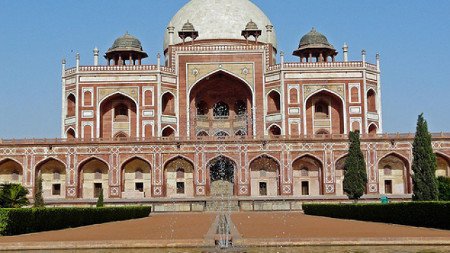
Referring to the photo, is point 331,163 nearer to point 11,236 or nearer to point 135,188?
point 135,188

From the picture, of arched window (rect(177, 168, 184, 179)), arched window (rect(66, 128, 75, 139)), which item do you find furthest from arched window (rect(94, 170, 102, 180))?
arched window (rect(66, 128, 75, 139))

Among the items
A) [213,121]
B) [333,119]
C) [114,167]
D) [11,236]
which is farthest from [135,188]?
[11,236]

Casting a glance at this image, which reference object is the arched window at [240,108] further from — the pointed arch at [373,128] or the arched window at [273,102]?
the pointed arch at [373,128]

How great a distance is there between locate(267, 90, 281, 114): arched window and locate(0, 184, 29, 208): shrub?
777 inches

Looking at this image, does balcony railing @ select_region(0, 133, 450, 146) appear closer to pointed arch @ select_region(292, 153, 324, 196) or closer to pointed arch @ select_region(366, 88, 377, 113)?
pointed arch @ select_region(292, 153, 324, 196)

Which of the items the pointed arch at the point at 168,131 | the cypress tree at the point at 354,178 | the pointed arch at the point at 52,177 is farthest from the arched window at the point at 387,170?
the pointed arch at the point at 52,177

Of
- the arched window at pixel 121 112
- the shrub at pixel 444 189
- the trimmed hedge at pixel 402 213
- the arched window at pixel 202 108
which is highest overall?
the arched window at pixel 202 108

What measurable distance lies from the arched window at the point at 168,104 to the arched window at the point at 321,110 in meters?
8.02

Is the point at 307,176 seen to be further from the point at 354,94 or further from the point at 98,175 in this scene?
the point at 98,175

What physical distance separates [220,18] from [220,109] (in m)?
5.83

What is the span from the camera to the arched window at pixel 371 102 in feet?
120

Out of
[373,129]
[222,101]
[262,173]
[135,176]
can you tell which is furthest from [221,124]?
[373,129]

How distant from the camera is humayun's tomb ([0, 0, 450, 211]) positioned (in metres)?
31.7

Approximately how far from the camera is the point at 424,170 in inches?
796
